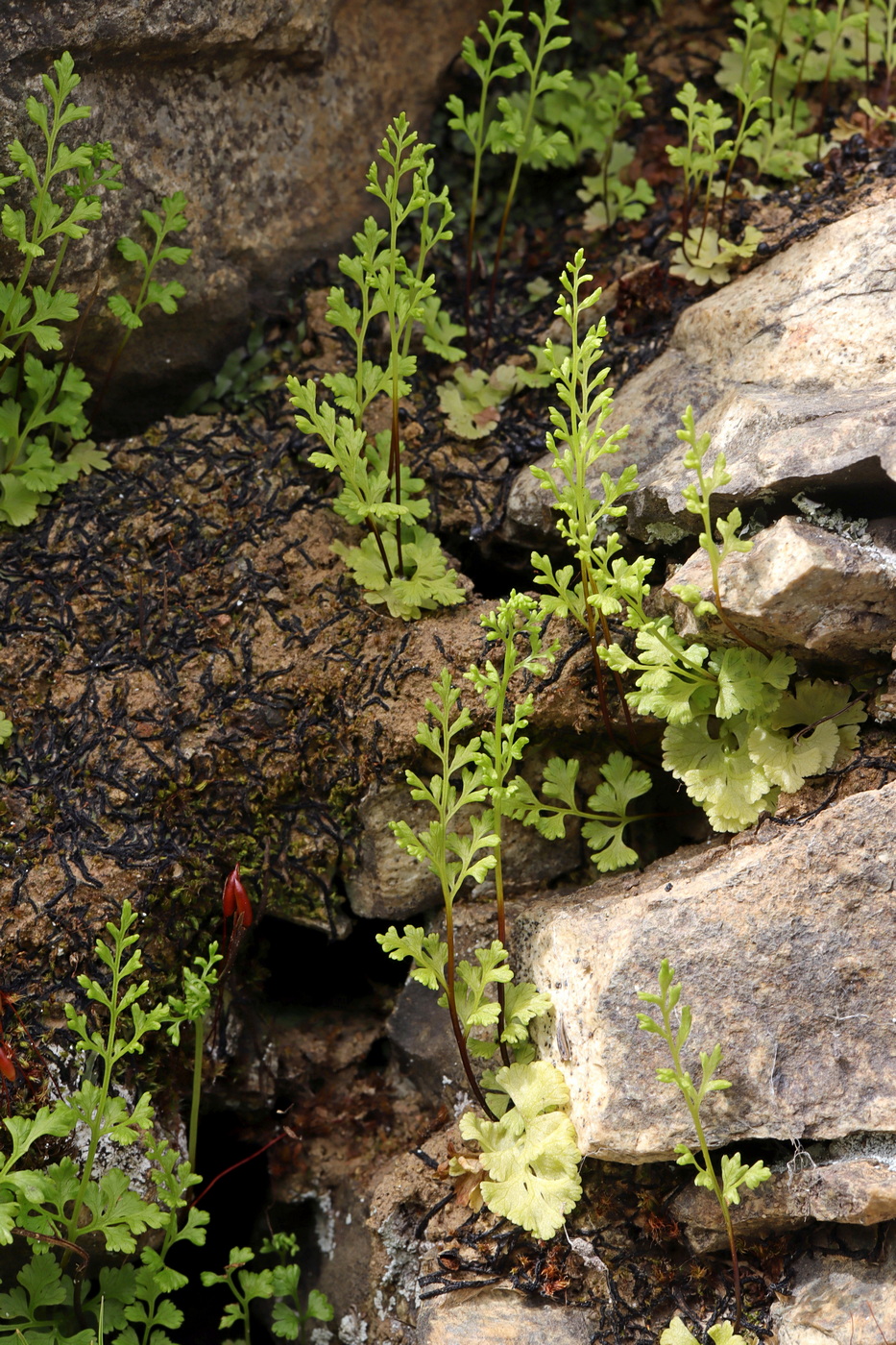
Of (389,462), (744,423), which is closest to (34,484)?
(389,462)

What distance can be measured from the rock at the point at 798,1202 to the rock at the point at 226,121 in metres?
3.79

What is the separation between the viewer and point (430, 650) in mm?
3979

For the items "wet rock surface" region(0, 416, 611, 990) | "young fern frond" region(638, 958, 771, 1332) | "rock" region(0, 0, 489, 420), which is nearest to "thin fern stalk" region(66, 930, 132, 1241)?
"wet rock surface" region(0, 416, 611, 990)

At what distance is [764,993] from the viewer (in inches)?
126

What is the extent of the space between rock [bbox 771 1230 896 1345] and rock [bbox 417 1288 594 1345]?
609mm

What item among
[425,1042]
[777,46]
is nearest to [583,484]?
[425,1042]

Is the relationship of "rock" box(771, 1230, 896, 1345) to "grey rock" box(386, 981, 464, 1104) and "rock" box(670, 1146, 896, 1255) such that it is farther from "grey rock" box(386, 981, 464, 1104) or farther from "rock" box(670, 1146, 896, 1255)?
"grey rock" box(386, 981, 464, 1104)

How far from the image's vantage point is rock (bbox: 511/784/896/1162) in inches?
123

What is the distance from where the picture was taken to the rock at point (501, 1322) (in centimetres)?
324

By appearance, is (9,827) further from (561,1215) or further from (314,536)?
(561,1215)

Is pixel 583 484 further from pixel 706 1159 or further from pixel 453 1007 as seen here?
pixel 706 1159

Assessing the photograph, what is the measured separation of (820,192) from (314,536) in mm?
2609

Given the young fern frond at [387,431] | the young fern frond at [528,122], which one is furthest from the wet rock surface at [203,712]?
the young fern frond at [528,122]

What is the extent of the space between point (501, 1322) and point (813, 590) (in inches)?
96.3
